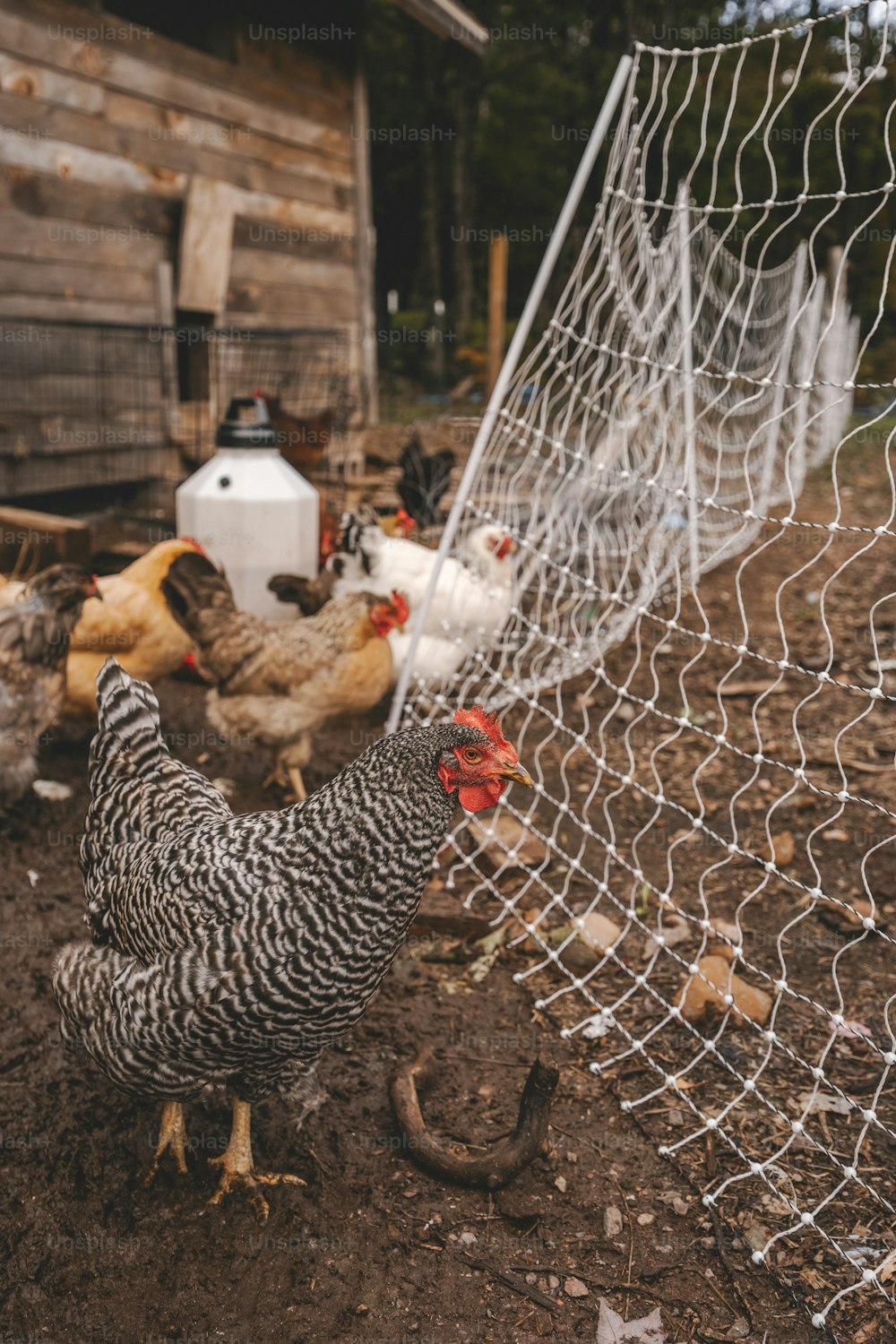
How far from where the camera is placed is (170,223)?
6805 millimetres

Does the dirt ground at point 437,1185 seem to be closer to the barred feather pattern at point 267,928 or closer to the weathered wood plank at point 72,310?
the barred feather pattern at point 267,928

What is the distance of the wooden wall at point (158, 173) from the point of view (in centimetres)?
570

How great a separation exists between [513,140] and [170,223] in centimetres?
1763

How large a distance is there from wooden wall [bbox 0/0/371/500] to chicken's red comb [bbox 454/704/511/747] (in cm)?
471

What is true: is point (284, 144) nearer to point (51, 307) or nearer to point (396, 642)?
point (51, 307)

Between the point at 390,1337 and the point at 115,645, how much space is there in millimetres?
2926

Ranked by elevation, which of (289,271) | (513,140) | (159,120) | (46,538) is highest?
(513,140)

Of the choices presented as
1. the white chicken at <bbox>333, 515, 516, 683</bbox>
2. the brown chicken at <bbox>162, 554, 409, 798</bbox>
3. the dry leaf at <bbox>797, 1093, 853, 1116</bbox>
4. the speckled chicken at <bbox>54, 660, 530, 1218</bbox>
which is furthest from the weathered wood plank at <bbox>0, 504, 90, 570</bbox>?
the dry leaf at <bbox>797, 1093, 853, 1116</bbox>

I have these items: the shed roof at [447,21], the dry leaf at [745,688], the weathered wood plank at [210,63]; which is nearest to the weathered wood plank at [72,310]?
the weathered wood plank at [210,63]

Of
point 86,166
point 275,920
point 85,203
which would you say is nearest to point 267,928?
point 275,920

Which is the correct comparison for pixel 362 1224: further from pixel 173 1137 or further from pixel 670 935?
pixel 670 935

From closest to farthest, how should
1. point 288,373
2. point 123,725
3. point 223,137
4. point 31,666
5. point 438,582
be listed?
point 123,725 → point 31,666 → point 438,582 → point 223,137 → point 288,373

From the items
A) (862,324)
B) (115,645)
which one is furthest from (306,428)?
(862,324)

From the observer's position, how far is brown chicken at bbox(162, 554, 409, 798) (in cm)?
386
